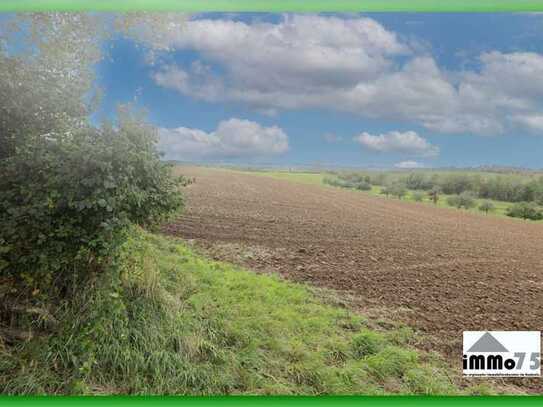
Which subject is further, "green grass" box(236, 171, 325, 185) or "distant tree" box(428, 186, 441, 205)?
"distant tree" box(428, 186, 441, 205)

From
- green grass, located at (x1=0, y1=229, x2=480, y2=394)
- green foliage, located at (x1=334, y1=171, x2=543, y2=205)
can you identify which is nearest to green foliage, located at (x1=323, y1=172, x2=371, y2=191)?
green foliage, located at (x1=334, y1=171, x2=543, y2=205)

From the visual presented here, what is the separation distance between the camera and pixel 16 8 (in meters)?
2.88

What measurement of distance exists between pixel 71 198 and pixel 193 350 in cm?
128

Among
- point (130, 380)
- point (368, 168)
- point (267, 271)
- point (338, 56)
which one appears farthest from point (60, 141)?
point (267, 271)

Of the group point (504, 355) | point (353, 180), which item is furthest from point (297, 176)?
point (504, 355)

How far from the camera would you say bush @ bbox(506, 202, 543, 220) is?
11.6ft

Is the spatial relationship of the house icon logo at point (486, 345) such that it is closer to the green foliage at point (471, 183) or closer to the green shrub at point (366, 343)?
the green shrub at point (366, 343)

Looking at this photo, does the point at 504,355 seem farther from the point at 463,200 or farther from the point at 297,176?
the point at 297,176

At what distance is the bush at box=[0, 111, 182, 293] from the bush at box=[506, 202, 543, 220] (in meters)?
3.05

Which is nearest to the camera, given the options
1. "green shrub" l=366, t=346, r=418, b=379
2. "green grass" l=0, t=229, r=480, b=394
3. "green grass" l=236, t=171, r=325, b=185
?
"green grass" l=0, t=229, r=480, b=394

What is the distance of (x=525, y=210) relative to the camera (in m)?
Result: 3.63

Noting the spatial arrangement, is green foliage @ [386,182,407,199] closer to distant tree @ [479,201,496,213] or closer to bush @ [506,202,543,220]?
distant tree @ [479,201,496,213]

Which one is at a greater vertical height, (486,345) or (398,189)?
(398,189)

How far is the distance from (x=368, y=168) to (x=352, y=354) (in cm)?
143
